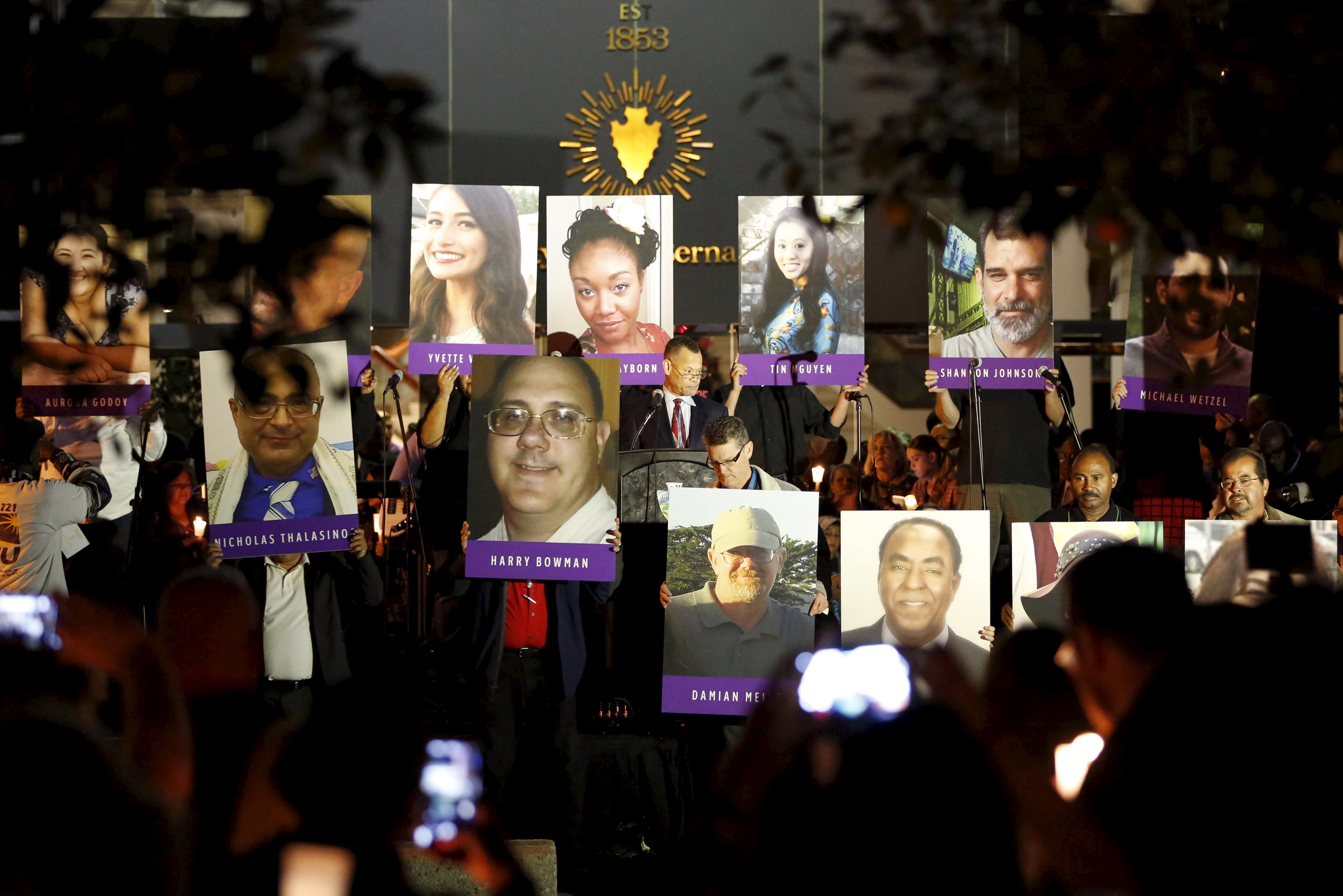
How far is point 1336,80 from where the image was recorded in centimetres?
274

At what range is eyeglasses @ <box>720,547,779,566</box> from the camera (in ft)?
16.3

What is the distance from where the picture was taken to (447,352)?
5.53 metres

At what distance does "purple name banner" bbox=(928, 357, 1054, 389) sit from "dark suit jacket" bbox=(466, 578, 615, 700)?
5.22 ft

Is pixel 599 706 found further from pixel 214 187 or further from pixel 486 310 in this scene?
pixel 214 187


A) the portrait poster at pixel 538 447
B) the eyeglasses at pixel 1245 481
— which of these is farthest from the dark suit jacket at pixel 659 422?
the eyeglasses at pixel 1245 481

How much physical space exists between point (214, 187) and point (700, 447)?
10.6 ft

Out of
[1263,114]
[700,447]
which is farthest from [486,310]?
[1263,114]

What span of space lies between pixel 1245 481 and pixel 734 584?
6.80 ft

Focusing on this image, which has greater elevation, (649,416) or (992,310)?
(992,310)

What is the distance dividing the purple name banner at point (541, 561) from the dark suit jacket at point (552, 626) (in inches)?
8.5

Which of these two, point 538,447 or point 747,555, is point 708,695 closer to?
point 747,555

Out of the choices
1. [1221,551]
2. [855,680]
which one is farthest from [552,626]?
[855,680]

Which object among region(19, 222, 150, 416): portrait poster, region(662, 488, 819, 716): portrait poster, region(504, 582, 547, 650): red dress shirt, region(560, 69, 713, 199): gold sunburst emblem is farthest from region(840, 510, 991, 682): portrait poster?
region(19, 222, 150, 416): portrait poster

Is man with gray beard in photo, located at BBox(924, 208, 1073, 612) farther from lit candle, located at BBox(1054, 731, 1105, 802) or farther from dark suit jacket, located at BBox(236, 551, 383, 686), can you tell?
lit candle, located at BBox(1054, 731, 1105, 802)
